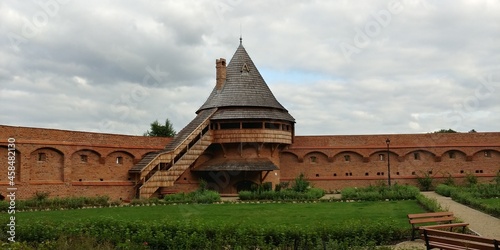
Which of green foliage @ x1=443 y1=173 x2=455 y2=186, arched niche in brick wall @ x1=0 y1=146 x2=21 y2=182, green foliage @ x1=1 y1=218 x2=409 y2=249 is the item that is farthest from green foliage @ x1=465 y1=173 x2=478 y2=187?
arched niche in brick wall @ x1=0 y1=146 x2=21 y2=182

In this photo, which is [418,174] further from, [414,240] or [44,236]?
[44,236]

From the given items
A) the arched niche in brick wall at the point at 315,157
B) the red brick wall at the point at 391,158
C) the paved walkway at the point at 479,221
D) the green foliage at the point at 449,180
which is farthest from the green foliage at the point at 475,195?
the arched niche in brick wall at the point at 315,157

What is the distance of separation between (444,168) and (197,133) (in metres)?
15.5

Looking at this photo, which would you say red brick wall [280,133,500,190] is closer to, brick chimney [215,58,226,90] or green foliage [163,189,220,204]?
brick chimney [215,58,226,90]

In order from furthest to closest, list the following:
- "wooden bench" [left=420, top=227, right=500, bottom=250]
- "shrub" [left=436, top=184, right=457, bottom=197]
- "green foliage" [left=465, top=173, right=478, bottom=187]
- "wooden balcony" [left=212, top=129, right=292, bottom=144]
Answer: "green foliage" [left=465, top=173, right=478, bottom=187], "wooden balcony" [left=212, top=129, right=292, bottom=144], "shrub" [left=436, top=184, right=457, bottom=197], "wooden bench" [left=420, top=227, right=500, bottom=250]

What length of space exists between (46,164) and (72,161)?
1.45 meters

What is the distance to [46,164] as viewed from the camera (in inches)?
890

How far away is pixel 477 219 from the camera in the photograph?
14328 millimetres

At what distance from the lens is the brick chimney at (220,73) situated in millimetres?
29500

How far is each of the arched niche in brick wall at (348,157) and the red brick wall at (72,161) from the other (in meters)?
11.3

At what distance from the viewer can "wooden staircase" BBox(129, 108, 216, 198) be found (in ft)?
78.8

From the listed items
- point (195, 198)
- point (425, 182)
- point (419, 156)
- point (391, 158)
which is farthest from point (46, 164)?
Result: point (419, 156)

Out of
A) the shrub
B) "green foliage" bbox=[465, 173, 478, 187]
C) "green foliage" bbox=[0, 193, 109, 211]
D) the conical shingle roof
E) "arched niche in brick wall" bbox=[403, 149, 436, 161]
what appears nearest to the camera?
"green foliage" bbox=[0, 193, 109, 211]

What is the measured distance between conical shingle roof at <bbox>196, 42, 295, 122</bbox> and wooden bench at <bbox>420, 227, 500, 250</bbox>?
18.5 metres
